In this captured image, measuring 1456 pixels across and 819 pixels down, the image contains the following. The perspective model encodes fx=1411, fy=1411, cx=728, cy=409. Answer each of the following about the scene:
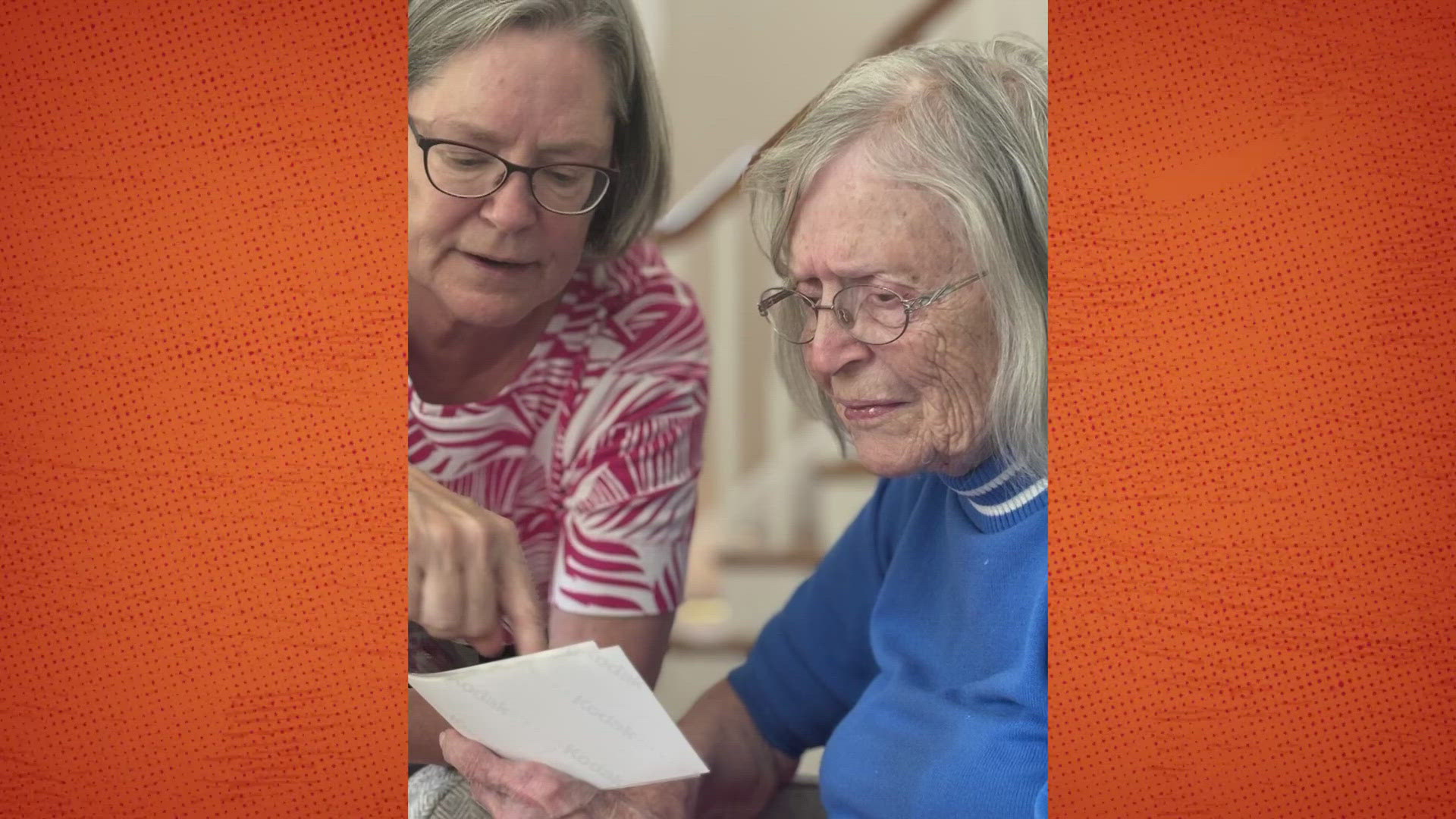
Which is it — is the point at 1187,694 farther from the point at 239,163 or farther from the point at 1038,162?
the point at 239,163

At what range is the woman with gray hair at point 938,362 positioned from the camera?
1.26m

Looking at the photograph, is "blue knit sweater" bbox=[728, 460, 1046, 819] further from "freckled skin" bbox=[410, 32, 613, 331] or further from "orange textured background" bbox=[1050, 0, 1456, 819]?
"freckled skin" bbox=[410, 32, 613, 331]

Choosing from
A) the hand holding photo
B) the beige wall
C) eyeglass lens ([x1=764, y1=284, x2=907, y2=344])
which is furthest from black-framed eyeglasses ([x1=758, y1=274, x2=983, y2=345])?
the hand holding photo

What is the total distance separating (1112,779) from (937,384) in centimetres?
39

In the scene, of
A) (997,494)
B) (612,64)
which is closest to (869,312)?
(997,494)

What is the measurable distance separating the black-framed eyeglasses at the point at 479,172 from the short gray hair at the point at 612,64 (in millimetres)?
57

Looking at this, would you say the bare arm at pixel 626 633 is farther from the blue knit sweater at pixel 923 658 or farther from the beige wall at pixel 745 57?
the beige wall at pixel 745 57

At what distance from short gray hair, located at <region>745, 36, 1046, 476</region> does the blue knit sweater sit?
4.3 inches

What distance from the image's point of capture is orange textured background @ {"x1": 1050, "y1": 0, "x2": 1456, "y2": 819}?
1101 mm

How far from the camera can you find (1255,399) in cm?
110

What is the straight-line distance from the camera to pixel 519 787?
1.39 meters

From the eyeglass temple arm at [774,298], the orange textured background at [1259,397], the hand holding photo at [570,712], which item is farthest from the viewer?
the eyeglass temple arm at [774,298]

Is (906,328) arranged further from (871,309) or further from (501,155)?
(501,155)

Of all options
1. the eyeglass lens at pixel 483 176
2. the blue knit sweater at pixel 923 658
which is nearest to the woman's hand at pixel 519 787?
the blue knit sweater at pixel 923 658
